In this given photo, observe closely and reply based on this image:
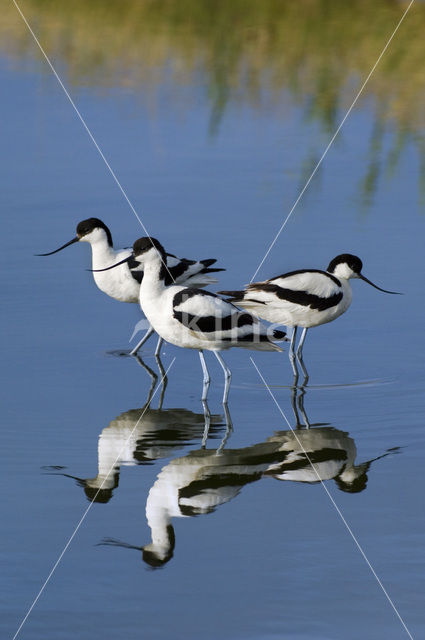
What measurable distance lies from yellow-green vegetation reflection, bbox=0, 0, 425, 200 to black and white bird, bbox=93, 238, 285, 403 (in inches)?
235

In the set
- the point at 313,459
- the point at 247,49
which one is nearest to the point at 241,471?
the point at 313,459

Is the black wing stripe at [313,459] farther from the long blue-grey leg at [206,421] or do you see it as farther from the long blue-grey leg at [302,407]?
the long blue-grey leg at [206,421]

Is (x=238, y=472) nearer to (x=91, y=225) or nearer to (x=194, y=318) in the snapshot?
(x=194, y=318)

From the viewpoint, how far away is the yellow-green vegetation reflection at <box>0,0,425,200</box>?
14.5 metres

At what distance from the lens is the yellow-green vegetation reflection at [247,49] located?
14.5 metres

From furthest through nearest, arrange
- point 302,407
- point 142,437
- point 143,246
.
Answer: point 143,246, point 302,407, point 142,437

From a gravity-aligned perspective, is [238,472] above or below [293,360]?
above

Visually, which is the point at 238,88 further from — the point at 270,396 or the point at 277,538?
the point at 277,538

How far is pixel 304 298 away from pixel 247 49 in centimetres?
862

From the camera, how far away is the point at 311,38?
54.9 feet

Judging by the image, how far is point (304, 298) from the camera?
27.1ft

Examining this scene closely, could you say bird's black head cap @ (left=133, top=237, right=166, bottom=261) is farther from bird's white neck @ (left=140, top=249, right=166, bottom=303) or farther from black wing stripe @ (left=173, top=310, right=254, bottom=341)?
black wing stripe @ (left=173, top=310, right=254, bottom=341)

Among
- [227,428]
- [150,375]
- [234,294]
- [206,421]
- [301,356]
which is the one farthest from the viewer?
[234,294]

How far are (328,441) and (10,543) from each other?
1999 mm
